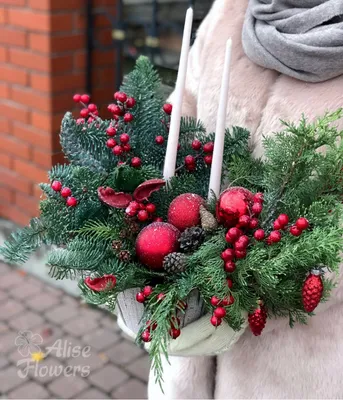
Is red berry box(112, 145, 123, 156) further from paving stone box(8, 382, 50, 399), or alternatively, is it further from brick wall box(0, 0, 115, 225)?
brick wall box(0, 0, 115, 225)

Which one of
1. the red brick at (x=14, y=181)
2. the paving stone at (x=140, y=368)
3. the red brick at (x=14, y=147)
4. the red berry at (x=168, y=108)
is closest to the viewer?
the red berry at (x=168, y=108)

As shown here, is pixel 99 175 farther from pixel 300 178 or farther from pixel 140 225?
pixel 300 178

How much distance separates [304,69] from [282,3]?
0.51ft

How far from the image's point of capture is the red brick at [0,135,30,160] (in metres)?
3.27

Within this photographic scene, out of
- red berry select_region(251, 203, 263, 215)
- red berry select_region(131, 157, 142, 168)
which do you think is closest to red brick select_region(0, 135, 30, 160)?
red berry select_region(131, 157, 142, 168)

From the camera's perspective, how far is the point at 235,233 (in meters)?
0.96

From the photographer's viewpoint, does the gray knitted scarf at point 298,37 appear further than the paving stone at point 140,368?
No

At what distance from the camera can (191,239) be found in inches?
40.7

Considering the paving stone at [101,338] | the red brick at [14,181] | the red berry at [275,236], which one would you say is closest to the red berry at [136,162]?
the red berry at [275,236]

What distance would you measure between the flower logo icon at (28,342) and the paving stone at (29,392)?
0.21m

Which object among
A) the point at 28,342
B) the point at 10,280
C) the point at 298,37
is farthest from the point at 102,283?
the point at 10,280

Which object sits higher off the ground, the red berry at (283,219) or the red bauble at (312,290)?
the red berry at (283,219)

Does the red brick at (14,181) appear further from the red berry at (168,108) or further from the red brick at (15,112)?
the red berry at (168,108)

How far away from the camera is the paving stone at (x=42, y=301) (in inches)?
124
